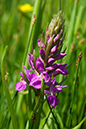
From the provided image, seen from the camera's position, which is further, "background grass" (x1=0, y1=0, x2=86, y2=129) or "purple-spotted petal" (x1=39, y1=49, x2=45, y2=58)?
"background grass" (x1=0, y1=0, x2=86, y2=129)

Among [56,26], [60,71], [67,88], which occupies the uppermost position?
[56,26]

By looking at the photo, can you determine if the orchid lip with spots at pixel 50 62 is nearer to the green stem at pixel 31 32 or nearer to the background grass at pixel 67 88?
the background grass at pixel 67 88

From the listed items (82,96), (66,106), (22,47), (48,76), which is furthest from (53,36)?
(22,47)

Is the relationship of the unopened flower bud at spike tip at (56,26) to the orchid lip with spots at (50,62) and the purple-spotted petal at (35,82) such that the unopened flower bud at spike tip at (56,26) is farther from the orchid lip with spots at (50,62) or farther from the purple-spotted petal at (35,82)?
the purple-spotted petal at (35,82)

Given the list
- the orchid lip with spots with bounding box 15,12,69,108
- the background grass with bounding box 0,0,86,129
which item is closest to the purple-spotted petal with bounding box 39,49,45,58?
the orchid lip with spots with bounding box 15,12,69,108

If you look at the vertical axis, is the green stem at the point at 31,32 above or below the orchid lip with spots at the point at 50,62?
above

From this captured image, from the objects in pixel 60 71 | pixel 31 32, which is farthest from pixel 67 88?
pixel 60 71

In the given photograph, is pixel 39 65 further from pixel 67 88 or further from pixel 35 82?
pixel 67 88

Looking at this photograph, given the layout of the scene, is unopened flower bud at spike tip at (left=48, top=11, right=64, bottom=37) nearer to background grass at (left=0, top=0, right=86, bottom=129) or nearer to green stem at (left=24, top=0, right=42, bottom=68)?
background grass at (left=0, top=0, right=86, bottom=129)

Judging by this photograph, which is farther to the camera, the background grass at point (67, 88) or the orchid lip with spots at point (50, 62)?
the background grass at point (67, 88)

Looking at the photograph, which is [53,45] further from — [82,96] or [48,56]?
[82,96]

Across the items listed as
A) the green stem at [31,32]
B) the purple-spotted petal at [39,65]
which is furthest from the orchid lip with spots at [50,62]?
the green stem at [31,32]
